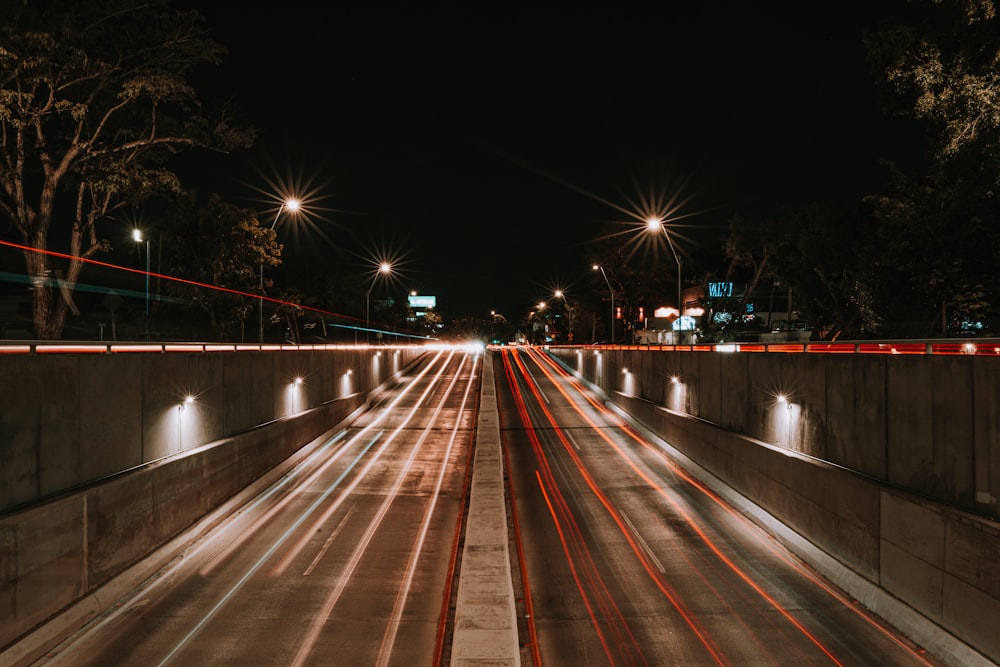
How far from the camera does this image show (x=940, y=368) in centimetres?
1131

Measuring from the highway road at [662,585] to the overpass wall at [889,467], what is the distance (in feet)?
3.19

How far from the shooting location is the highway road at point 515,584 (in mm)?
11023

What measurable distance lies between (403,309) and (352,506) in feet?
451

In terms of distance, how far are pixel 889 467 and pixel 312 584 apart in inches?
464

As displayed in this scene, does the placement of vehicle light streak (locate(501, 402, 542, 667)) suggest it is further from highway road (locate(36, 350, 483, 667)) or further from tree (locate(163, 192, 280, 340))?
tree (locate(163, 192, 280, 340))

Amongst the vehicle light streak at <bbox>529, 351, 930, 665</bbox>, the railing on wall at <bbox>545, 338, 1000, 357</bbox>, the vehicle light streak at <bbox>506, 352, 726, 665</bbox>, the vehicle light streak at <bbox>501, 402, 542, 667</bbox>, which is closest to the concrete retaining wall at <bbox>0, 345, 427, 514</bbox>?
the vehicle light streak at <bbox>501, 402, 542, 667</bbox>

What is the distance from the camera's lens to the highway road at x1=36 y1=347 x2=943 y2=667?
1102 cm

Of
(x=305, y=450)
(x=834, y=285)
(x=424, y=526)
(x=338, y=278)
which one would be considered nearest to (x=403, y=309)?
(x=338, y=278)

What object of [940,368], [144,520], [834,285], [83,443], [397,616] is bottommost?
[397,616]

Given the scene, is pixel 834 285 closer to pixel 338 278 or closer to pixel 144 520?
pixel 144 520

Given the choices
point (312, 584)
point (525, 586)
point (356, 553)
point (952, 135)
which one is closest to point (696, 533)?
point (525, 586)

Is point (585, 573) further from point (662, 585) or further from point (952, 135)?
point (952, 135)

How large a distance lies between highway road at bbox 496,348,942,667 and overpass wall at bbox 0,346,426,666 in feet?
26.2

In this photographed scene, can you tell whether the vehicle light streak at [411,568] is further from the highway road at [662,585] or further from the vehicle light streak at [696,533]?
the vehicle light streak at [696,533]
